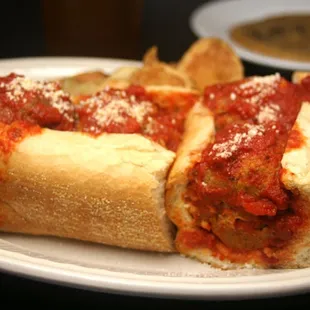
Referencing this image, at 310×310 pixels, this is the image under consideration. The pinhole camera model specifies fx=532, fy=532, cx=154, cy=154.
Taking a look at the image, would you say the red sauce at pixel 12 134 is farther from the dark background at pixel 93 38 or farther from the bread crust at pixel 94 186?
the dark background at pixel 93 38

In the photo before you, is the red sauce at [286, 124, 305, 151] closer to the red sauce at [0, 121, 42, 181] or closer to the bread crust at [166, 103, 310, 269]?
the bread crust at [166, 103, 310, 269]

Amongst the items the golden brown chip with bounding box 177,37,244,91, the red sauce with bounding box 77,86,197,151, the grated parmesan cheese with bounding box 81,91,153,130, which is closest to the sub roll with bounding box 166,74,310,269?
the red sauce with bounding box 77,86,197,151

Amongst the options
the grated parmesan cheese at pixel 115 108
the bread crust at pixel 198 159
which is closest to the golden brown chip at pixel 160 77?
the grated parmesan cheese at pixel 115 108

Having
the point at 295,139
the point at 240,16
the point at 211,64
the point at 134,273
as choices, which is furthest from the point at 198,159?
the point at 240,16

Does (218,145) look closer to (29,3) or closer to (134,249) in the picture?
(134,249)

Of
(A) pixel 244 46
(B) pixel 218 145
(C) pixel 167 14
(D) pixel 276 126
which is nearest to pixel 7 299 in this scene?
(B) pixel 218 145

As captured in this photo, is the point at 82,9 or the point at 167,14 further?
the point at 167,14

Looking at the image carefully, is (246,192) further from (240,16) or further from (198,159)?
(240,16)
